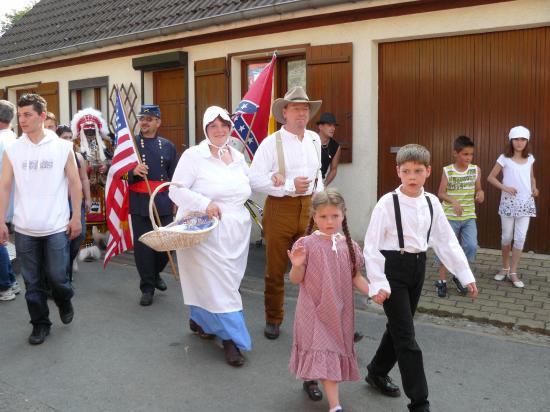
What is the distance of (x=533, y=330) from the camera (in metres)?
4.91

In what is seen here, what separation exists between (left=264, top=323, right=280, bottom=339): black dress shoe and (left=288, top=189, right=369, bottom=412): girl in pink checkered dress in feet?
4.13

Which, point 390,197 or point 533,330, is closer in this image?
point 390,197

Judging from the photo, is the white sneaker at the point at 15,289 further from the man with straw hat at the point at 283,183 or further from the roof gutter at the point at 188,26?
the roof gutter at the point at 188,26

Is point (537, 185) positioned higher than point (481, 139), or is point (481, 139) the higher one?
point (481, 139)

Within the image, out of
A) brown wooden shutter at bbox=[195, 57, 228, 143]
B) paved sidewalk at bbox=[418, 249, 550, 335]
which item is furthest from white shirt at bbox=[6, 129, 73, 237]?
brown wooden shutter at bbox=[195, 57, 228, 143]

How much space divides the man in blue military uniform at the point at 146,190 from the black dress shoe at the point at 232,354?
177 centimetres

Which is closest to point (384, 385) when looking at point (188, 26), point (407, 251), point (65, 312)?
point (407, 251)

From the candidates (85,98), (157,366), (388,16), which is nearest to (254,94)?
(388,16)

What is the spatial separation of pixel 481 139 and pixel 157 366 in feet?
16.0

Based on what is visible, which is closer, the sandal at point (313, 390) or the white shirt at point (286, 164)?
the sandal at point (313, 390)

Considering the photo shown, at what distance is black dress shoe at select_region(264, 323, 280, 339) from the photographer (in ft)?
15.9

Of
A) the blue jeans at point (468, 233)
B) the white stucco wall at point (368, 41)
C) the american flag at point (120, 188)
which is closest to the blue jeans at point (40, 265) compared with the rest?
the american flag at point (120, 188)

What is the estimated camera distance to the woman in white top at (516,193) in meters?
6.04

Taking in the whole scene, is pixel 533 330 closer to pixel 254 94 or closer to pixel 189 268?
pixel 189 268
